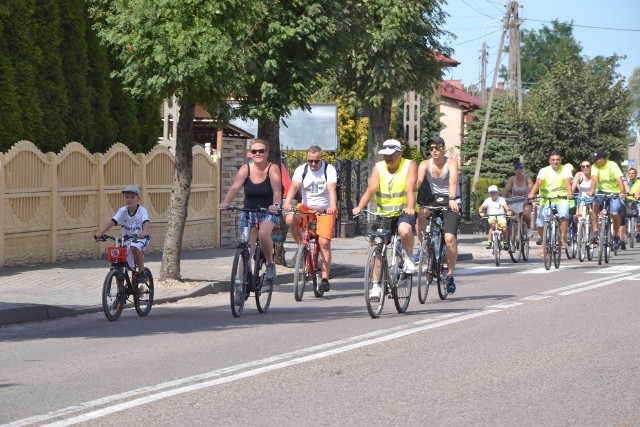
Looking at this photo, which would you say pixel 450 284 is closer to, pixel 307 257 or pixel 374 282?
pixel 307 257

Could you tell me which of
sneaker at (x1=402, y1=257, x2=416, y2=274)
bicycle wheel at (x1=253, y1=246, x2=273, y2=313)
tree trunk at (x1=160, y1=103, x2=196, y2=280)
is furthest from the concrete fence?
sneaker at (x1=402, y1=257, x2=416, y2=274)

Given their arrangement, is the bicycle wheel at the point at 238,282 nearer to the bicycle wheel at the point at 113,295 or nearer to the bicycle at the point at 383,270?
the bicycle wheel at the point at 113,295

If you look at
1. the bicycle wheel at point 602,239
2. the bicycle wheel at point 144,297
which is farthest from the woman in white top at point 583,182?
the bicycle wheel at point 144,297

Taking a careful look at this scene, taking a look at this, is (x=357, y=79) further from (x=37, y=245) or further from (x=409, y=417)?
(x=409, y=417)

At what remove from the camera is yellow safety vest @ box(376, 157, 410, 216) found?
13812mm

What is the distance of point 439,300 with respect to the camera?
16.0 m

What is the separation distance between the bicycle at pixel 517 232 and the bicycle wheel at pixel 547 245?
9.18ft

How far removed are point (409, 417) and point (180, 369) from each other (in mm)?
2539

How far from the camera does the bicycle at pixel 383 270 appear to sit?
13.2m

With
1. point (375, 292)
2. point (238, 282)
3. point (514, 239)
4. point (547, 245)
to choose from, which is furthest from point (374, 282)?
point (514, 239)

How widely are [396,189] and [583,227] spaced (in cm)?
1026

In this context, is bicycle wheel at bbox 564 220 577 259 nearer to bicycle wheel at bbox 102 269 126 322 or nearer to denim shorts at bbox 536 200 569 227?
denim shorts at bbox 536 200 569 227

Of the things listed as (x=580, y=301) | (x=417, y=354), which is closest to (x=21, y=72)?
(x=580, y=301)

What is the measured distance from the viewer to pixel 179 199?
58.3ft
